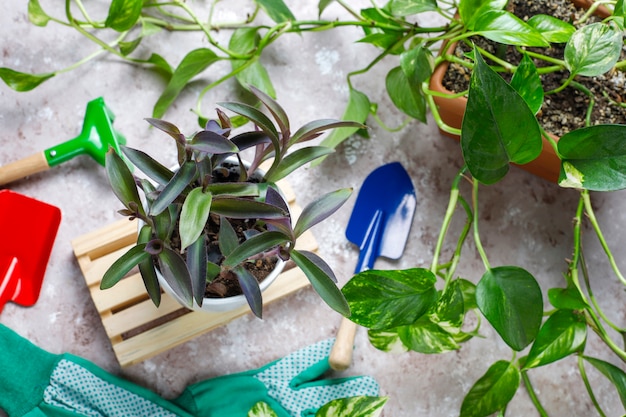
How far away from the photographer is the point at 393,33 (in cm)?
87

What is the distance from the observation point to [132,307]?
94 cm

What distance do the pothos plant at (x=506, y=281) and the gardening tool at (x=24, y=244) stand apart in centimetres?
46

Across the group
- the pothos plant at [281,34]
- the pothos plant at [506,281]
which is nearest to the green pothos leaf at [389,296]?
the pothos plant at [506,281]

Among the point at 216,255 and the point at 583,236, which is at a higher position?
the point at 216,255

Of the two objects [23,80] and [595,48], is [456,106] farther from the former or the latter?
[23,80]

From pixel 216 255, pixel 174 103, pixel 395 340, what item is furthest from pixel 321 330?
pixel 174 103

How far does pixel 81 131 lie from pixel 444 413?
655 mm

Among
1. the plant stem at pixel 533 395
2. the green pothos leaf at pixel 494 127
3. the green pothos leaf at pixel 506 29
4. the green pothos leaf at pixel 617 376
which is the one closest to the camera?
the green pothos leaf at pixel 494 127

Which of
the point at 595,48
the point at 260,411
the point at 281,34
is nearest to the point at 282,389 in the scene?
the point at 260,411

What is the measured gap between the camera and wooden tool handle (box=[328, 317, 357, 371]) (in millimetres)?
934

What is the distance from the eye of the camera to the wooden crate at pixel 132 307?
3.05 ft

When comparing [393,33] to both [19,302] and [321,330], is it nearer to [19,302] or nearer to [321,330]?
[321,330]

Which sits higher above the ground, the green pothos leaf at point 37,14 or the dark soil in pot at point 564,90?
the green pothos leaf at point 37,14

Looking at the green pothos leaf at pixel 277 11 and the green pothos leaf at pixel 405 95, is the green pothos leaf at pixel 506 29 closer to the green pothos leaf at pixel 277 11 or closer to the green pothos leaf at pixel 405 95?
the green pothos leaf at pixel 405 95
